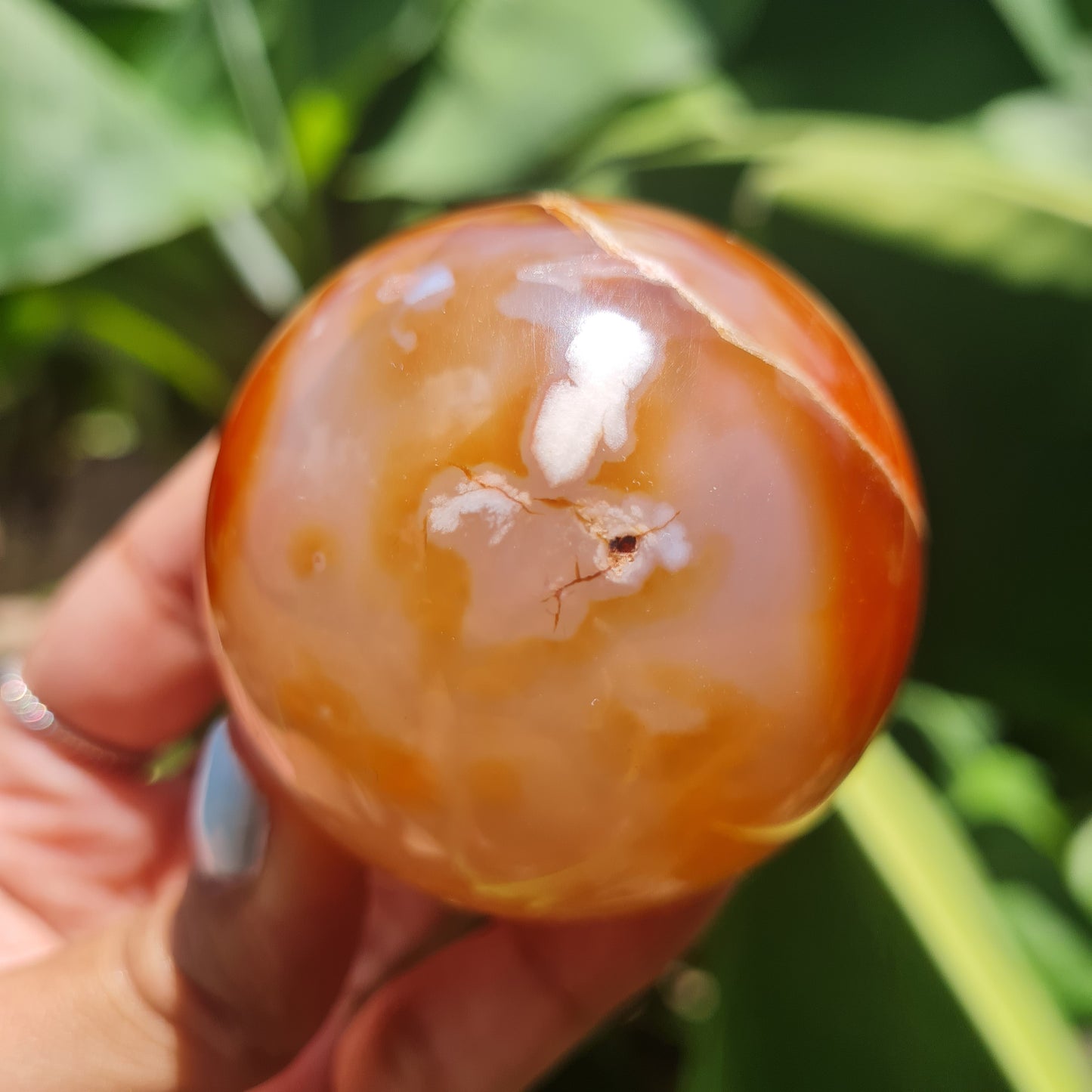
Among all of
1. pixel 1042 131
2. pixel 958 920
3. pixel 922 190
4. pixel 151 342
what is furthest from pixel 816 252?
pixel 151 342

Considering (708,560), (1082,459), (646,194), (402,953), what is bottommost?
(402,953)

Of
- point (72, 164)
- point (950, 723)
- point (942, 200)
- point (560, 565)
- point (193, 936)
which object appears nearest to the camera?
point (560, 565)

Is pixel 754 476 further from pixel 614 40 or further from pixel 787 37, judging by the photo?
pixel 787 37

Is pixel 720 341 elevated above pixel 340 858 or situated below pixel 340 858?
above

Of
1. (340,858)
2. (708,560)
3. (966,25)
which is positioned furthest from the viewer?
(966,25)

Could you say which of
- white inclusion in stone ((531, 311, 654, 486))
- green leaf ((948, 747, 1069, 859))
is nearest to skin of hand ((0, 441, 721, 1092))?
white inclusion in stone ((531, 311, 654, 486))

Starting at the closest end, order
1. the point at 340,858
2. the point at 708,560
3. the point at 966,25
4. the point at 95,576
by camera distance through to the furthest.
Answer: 1. the point at 708,560
2. the point at 340,858
3. the point at 95,576
4. the point at 966,25

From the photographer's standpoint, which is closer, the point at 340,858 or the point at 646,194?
the point at 340,858

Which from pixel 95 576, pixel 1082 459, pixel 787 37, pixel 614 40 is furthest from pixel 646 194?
pixel 95 576

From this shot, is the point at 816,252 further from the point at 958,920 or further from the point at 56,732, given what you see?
the point at 56,732
